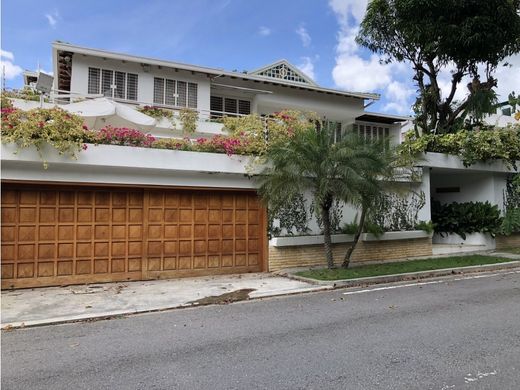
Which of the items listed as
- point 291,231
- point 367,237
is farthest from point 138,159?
point 367,237

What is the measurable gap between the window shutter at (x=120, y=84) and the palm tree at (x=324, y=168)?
825 centimetres

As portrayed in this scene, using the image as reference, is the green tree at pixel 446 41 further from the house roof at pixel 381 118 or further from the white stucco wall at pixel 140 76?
the white stucco wall at pixel 140 76

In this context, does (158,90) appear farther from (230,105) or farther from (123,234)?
(123,234)

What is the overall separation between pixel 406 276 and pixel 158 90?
11.7 metres

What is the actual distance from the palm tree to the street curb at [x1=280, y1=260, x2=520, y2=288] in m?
1.93

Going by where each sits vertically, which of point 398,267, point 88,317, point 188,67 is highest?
point 188,67

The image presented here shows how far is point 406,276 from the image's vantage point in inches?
454

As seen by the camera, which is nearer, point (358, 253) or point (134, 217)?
point (134, 217)

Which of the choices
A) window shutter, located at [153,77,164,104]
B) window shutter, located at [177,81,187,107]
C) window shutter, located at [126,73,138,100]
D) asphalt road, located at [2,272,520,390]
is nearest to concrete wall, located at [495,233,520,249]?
asphalt road, located at [2,272,520,390]

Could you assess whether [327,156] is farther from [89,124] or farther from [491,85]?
[491,85]

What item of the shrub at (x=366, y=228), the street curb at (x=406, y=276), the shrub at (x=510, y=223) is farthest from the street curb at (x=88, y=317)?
the shrub at (x=510, y=223)

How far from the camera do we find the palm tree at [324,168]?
35.4 feet

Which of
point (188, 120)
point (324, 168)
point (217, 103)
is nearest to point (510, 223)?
point (324, 168)

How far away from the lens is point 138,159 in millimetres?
10844
